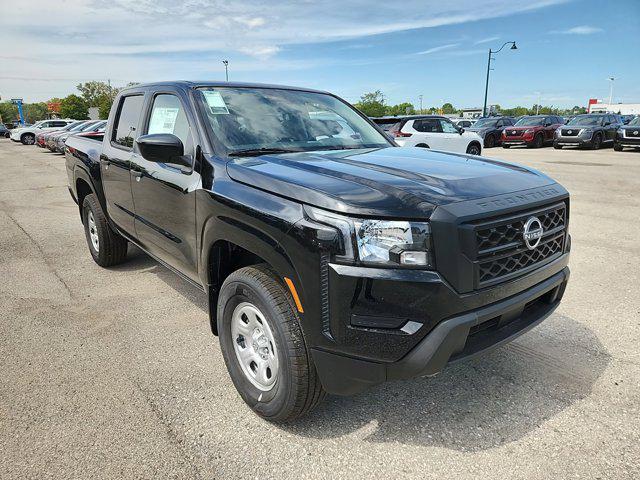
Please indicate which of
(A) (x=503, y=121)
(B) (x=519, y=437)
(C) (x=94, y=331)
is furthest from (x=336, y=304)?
(A) (x=503, y=121)

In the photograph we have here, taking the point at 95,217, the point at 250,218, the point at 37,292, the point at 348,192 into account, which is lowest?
the point at 37,292

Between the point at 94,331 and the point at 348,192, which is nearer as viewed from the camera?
the point at 348,192

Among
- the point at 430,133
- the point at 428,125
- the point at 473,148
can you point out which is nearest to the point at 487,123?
the point at 473,148

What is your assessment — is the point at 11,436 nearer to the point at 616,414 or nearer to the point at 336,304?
the point at 336,304

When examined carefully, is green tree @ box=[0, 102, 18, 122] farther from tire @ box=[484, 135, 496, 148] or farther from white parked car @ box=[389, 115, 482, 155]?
white parked car @ box=[389, 115, 482, 155]

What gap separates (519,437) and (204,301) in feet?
9.25

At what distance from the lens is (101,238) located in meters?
5.01

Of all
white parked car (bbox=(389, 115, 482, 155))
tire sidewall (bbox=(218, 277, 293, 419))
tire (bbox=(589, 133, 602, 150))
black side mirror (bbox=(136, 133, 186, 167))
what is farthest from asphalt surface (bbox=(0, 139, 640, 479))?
tire (bbox=(589, 133, 602, 150))

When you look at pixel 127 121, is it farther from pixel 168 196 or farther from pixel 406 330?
pixel 406 330

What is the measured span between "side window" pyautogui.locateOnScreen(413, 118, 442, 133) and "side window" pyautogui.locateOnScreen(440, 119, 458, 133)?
0.20 m

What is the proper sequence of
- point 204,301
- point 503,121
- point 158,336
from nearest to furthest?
point 158,336, point 204,301, point 503,121

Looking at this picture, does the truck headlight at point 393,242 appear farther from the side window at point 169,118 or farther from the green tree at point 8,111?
the green tree at point 8,111

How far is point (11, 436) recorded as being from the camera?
2.49m

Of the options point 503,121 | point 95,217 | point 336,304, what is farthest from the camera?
point 503,121
